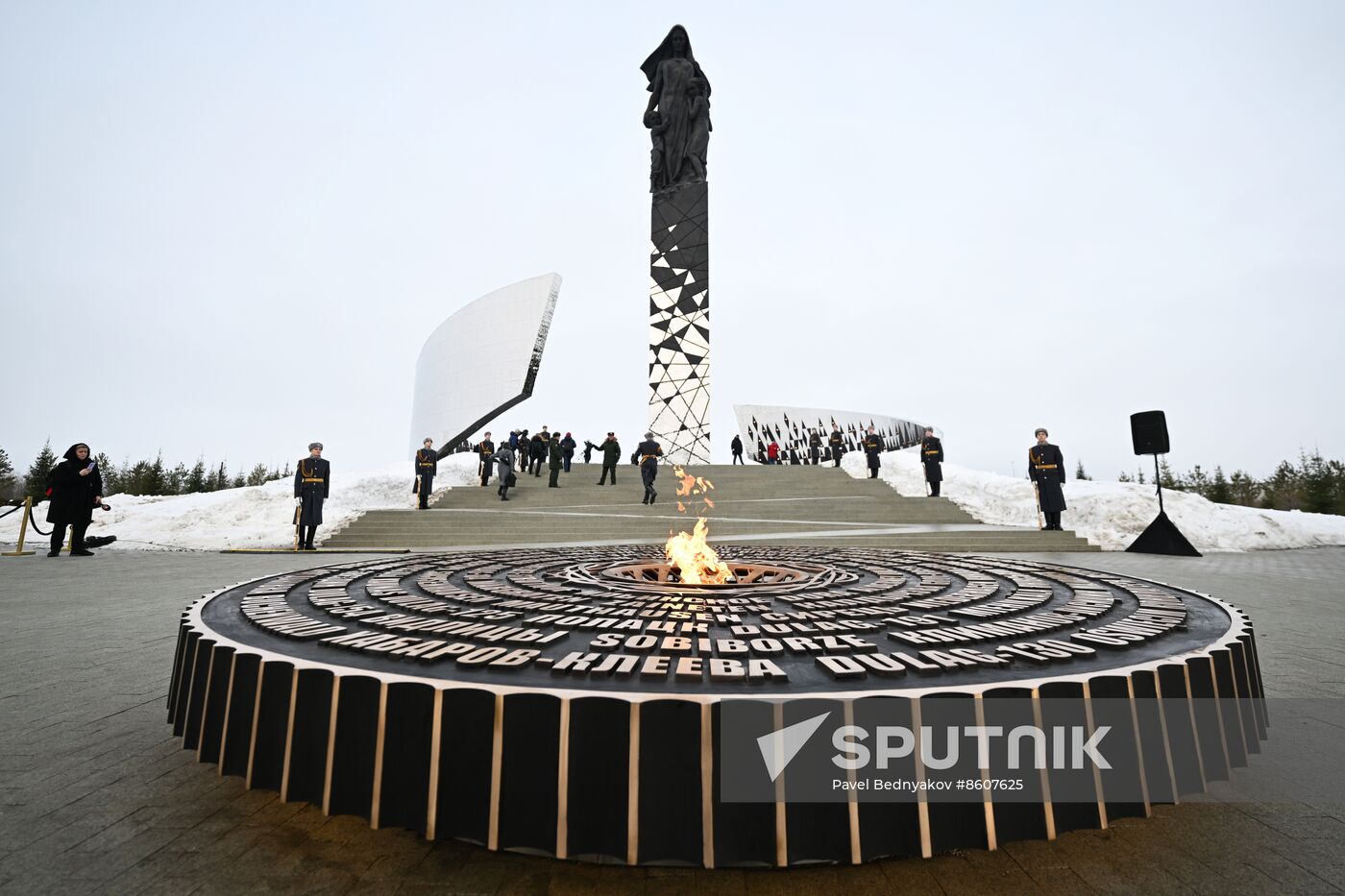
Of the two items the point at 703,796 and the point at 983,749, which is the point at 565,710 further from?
the point at 983,749

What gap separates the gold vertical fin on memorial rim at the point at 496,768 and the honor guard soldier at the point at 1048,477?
10665mm

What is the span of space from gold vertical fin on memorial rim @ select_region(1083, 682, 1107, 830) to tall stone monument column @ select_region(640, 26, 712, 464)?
25.3m

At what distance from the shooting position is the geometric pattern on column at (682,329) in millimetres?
27219

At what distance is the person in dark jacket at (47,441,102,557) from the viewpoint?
8.30 m

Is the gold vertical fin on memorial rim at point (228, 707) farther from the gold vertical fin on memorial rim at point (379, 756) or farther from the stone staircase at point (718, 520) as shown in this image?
the stone staircase at point (718, 520)

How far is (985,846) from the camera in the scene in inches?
60.7

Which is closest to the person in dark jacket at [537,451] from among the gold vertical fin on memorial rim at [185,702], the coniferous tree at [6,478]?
the gold vertical fin on memorial rim at [185,702]

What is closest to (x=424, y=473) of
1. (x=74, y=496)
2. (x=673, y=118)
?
(x=74, y=496)

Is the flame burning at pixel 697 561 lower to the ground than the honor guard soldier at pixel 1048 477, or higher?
lower

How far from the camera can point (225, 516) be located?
39.8 feet

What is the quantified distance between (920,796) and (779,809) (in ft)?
1.21

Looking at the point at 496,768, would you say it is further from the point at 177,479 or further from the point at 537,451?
the point at 177,479

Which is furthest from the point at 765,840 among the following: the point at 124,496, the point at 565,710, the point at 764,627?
the point at 124,496

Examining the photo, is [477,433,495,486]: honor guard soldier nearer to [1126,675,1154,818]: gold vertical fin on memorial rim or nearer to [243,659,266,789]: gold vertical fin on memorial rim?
[243,659,266,789]: gold vertical fin on memorial rim
